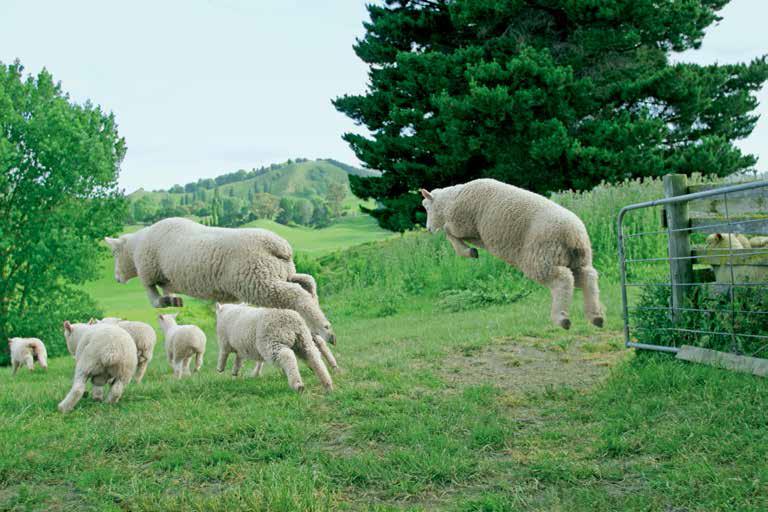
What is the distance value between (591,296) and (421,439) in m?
2.52

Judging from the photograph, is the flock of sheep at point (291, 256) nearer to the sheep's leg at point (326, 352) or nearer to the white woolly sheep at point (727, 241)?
the sheep's leg at point (326, 352)

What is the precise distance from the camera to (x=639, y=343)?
22.9ft

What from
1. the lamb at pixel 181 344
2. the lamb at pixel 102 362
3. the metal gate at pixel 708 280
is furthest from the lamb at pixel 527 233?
the lamb at pixel 181 344

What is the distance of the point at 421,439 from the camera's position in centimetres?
516

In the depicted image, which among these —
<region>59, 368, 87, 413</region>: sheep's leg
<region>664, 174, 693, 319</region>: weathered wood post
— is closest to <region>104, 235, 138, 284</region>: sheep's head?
<region>59, 368, 87, 413</region>: sheep's leg

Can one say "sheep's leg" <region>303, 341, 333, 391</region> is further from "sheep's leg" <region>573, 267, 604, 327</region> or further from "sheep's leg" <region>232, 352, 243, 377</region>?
"sheep's leg" <region>573, 267, 604, 327</region>

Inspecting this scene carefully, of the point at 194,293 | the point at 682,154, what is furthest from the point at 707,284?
the point at 682,154

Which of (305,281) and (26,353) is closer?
(305,281)

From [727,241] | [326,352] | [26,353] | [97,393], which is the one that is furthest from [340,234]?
[727,241]

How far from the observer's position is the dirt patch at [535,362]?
23.6 feet

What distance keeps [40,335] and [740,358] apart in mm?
21861

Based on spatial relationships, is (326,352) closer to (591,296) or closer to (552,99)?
(591,296)

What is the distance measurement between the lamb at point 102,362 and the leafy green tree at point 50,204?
1319cm

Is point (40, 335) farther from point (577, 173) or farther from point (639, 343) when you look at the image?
point (639, 343)
